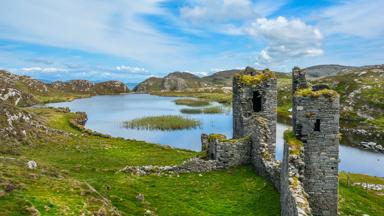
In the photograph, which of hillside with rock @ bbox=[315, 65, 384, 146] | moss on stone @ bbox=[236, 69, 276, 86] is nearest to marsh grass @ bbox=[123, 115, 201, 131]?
hillside with rock @ bbox=[315, 65, 384, 146]

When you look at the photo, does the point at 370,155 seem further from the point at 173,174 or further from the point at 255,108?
the point at 173,174

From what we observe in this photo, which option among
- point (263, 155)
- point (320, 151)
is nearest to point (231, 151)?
point (263, 155)

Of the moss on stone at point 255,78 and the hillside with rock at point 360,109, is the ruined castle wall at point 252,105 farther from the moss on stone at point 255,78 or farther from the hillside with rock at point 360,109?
the hillside with rock at point 360,109

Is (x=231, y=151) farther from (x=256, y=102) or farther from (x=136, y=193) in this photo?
(x=136, y=193)

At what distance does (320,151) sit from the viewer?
70.6 feet

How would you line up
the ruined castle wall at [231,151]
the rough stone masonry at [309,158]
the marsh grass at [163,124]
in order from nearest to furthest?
the rough stone masonry at [309,158] < the ruined castle wall at [231,151] < the marsh grass at [163,124]

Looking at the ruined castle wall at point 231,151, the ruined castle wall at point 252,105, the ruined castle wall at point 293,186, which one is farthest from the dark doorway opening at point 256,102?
the ruined castle wall at point 293,186

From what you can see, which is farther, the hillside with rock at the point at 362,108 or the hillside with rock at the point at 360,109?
the hillside with rock at the point at 362,108

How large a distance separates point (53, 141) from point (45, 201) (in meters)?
35.4

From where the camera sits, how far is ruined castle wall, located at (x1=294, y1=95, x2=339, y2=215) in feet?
70.1

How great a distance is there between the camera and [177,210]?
75.9ft

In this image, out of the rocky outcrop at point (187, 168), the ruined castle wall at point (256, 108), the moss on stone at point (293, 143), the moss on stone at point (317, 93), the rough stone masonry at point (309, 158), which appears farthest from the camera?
the rocky outcrop at point (187, 168)

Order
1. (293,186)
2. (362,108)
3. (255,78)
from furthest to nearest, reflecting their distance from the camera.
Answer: (362,108), (255,78), (293,186)

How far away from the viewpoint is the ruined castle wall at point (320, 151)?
21359 millimetres
